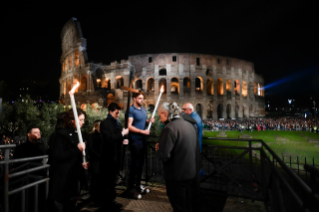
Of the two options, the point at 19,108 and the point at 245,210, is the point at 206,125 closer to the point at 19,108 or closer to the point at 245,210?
the point at 19,108

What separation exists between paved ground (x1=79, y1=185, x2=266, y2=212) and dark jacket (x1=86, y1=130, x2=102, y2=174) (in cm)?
66

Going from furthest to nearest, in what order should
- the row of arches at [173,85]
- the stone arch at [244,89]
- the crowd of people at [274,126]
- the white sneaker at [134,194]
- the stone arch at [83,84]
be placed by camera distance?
the stone arch at [244,89] < the row of arches at [173,85] < the stone arch at [83,84] < the crowd of people at [274,126] < the white sneaker at [134,194]

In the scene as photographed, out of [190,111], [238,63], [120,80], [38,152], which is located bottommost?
[38,152]

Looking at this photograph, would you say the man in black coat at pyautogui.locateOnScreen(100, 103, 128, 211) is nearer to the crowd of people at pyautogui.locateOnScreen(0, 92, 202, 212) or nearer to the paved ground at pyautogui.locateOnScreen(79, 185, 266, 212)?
the crowd of people at pyautogui.locateOnScreen(0, 92, 202, 212)

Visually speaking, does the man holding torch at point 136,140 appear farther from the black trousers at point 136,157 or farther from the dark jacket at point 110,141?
the dark jacket at point 110,141

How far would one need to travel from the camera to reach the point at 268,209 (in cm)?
319

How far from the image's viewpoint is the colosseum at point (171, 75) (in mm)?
31266

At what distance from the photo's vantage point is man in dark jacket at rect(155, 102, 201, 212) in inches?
87.0

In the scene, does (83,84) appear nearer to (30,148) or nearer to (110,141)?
(30,148)

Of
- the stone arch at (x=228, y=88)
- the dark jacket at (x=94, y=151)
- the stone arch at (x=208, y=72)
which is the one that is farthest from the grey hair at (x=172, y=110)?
the stone arch at (x=228, y=88)

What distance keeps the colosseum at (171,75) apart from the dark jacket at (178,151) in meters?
27.5

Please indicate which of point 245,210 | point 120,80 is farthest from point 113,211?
point 120,80

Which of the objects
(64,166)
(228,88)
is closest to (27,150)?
(64,166)

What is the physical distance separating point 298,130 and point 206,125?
1080cm
